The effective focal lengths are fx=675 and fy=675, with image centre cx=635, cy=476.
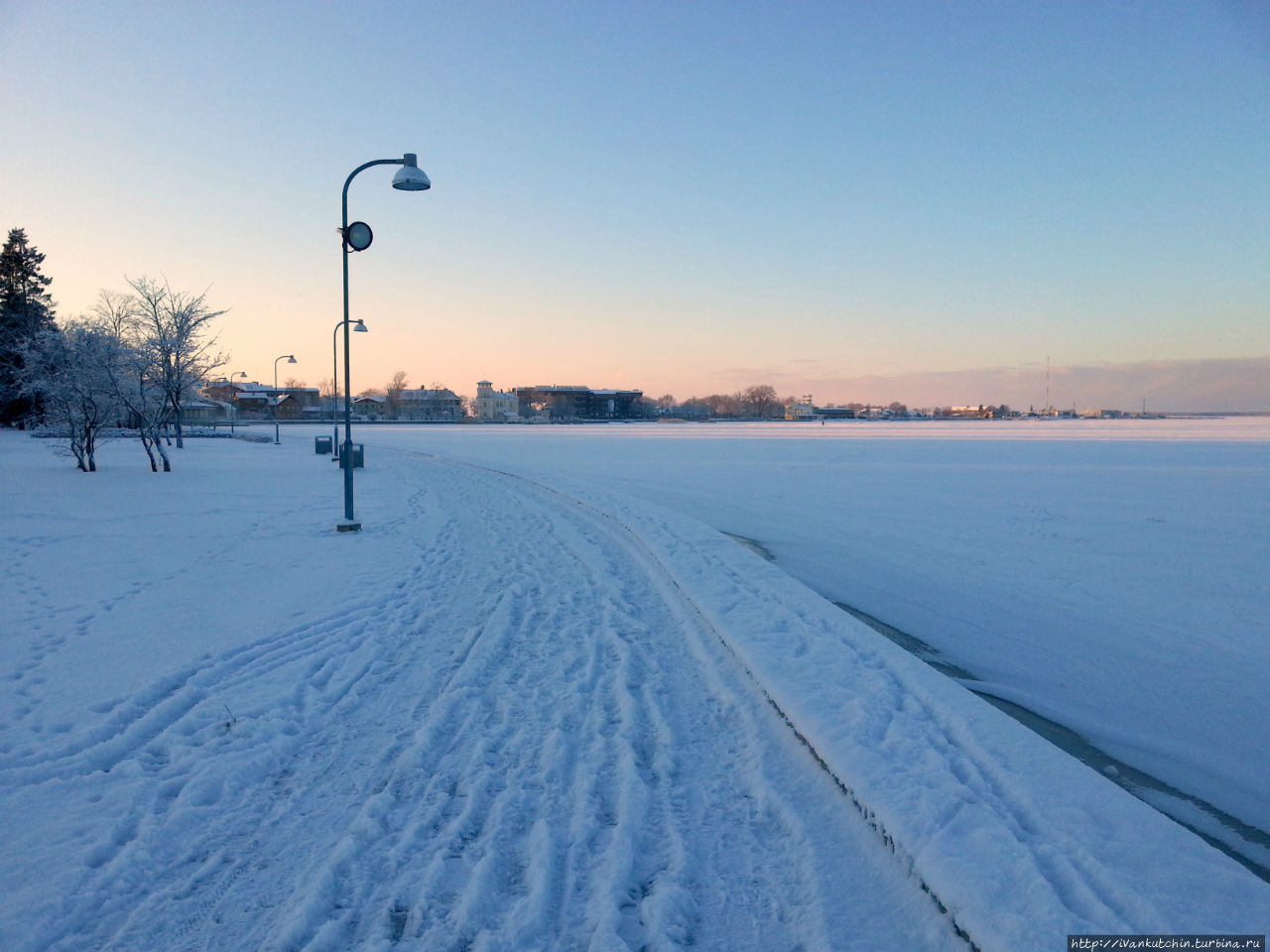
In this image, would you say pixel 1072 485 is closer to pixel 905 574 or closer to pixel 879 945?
pixel 905 574

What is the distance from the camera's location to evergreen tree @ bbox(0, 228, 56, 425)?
44.2 metres

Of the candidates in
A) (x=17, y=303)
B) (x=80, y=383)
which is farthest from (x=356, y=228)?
(x=17, y=303)

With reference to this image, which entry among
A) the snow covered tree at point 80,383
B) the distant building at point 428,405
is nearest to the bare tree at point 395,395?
the distant building at point 428,405

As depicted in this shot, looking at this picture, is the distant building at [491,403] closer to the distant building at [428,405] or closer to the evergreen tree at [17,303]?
the distant building at [428,405]

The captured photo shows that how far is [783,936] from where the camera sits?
288 centimetres

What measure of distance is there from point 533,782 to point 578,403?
155 meters

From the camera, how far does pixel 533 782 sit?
13.0 feet

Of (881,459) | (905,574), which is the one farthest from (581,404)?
(905,574)

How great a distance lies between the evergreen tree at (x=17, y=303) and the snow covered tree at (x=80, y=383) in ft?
91.6

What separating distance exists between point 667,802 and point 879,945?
1298 millimetres

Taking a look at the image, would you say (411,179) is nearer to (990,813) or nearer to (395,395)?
(990,813)

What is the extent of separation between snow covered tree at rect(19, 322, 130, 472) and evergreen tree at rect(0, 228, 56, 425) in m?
27.9

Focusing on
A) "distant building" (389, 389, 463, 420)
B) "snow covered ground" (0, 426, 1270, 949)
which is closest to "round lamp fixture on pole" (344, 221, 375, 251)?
"snow covered ground" (0, 426, 1270, 949)

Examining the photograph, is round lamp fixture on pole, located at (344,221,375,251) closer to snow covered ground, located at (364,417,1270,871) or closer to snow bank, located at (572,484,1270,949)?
snow covered ground, located at (364,417,1270,871)
